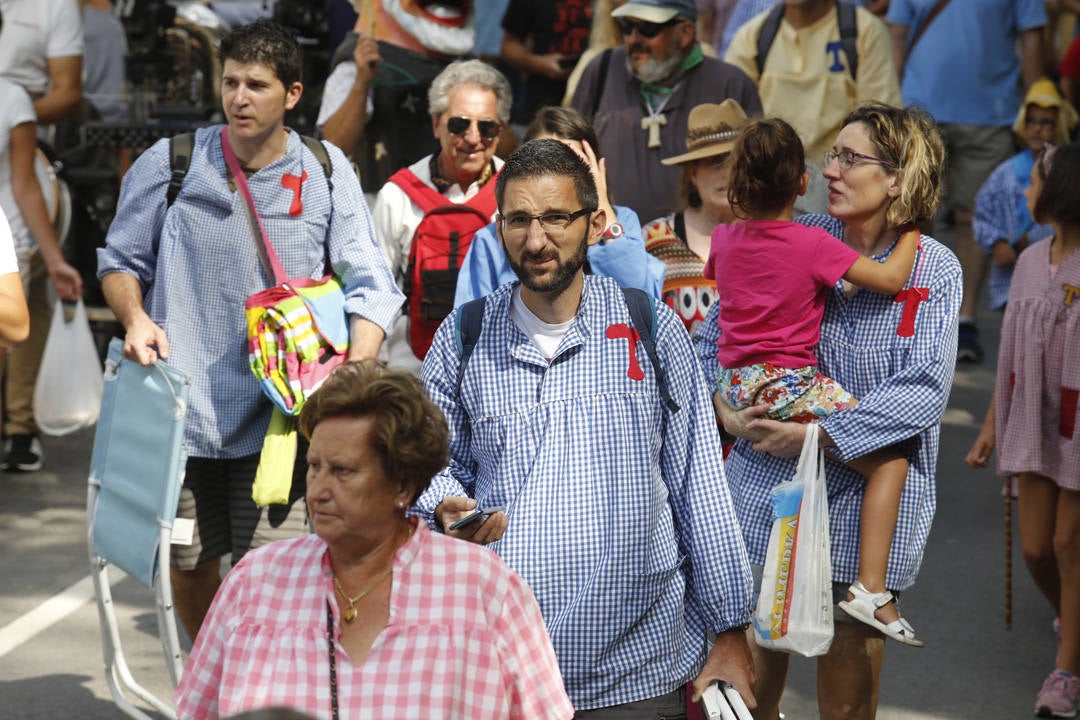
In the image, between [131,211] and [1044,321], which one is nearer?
[131,211]

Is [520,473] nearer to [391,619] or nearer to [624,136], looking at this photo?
[391,619]

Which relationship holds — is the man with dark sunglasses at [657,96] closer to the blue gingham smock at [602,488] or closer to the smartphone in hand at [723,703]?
the blue gingham smock at [602,488]

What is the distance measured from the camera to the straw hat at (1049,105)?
9.82 meters

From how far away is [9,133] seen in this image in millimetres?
8375

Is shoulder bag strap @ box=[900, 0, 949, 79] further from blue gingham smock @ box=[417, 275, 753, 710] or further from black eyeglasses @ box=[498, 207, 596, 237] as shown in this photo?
black eyeglasses @ box=[498, 207, 596, 237]

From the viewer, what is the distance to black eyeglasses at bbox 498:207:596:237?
13.0 ft

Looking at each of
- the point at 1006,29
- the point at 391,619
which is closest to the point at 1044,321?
the point at 391,619

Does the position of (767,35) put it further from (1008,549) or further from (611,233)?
(611,233)

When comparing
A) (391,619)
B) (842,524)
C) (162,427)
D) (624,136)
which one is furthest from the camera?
(624,136)

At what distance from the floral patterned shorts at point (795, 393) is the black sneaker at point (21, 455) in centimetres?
559

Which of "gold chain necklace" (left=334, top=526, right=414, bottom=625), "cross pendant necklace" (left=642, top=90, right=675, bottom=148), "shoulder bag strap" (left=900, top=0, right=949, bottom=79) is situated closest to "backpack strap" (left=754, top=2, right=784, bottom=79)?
"cross pendant necklace" (left=642, top=90, right=675, bottom=148)

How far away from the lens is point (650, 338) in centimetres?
399

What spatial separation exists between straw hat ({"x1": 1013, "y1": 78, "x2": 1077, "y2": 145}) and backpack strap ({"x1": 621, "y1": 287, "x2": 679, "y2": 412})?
6.49 metres

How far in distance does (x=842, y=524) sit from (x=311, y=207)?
207 centimetres
